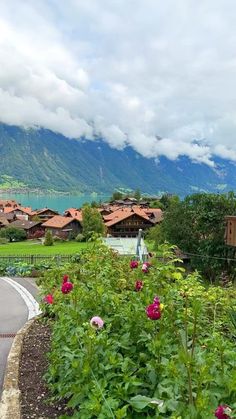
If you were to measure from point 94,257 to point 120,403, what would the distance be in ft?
9.39

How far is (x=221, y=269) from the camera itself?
34.2m

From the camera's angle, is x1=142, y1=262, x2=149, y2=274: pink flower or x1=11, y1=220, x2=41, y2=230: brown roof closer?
x1=142, y1=262, x2=149, y2=274: pink flower

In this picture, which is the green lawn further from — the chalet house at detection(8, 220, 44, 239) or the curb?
the curb

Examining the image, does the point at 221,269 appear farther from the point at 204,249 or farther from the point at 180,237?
the point at 180,237

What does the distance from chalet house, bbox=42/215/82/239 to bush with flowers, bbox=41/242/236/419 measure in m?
75.7

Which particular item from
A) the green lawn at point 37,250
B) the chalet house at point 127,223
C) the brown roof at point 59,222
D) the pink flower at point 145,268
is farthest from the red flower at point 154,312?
the brown roof at point 59,222

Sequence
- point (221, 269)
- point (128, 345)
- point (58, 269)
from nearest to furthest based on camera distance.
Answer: point (128, 345), point (58, 269), point (221, 269)

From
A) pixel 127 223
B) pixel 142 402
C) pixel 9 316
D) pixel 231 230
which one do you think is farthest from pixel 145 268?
pixel 127 223

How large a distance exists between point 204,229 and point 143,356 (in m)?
34.1

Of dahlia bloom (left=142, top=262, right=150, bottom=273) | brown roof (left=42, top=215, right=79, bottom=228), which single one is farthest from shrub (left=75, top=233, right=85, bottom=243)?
dahlia bloom (left=142, top=262, right=150, bottom=273)

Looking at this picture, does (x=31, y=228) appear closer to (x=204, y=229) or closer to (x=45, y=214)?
(x=45, y=214)

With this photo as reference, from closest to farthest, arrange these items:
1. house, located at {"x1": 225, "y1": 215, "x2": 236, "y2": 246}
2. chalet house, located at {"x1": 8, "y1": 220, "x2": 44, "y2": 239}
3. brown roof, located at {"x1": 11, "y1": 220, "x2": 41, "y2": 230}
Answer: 1. house, located at {"x1": 225, "y1": 215, "x2": 236, "y2": 246}
2. chalet house, located at {"x1": 8, "y1": 220, "x2": 44, "y2": 239}
3. brown roof, located at {"x1": 11, "y1": 220, "x2": 41, "y2": 230}

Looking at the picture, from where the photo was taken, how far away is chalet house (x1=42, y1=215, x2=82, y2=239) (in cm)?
7962

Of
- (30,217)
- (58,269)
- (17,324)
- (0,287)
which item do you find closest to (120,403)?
(58,269)
